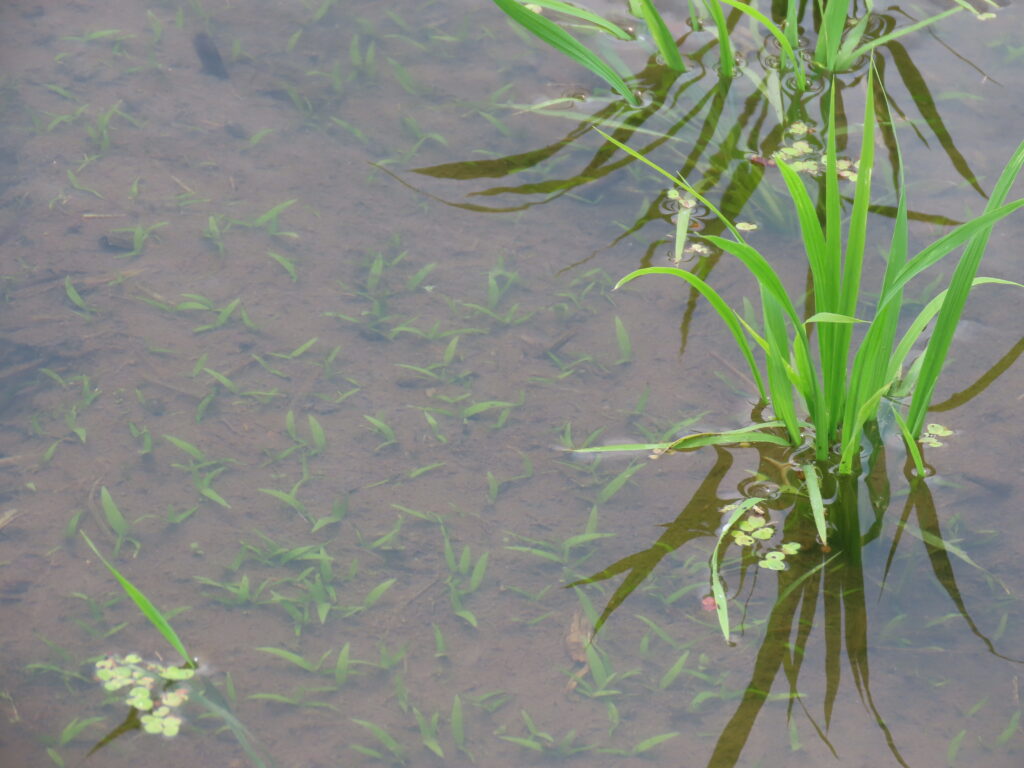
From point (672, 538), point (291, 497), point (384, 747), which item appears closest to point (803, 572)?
point (672, 538)

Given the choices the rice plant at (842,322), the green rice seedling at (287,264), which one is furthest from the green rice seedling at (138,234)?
the rice plant at (842,322)

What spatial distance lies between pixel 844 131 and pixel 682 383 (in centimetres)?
126

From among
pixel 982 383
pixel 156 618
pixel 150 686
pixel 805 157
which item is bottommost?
pixel 150 686

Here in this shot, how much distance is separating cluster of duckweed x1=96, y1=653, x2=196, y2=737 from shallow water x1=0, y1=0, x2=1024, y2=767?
37 mm

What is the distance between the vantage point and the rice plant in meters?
2.12

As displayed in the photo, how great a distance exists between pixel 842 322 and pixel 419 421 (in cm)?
114

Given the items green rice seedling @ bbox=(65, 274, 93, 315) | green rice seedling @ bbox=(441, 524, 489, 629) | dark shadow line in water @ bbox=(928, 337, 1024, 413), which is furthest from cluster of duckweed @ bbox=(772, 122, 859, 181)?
green rice seedling @ bbox=(65, 274, 93, 315)

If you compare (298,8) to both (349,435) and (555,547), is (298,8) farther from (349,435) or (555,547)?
(555,547)

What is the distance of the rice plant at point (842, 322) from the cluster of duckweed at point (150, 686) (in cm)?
124

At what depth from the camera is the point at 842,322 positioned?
2.12m

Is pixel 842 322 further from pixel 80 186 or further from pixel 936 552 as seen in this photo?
pixel 80 186

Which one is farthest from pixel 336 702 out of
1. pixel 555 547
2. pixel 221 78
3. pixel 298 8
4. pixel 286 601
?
pixel 298 8

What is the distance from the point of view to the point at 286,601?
239 cm

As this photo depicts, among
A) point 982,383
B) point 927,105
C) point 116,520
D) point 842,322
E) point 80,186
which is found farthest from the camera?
point 927,105
